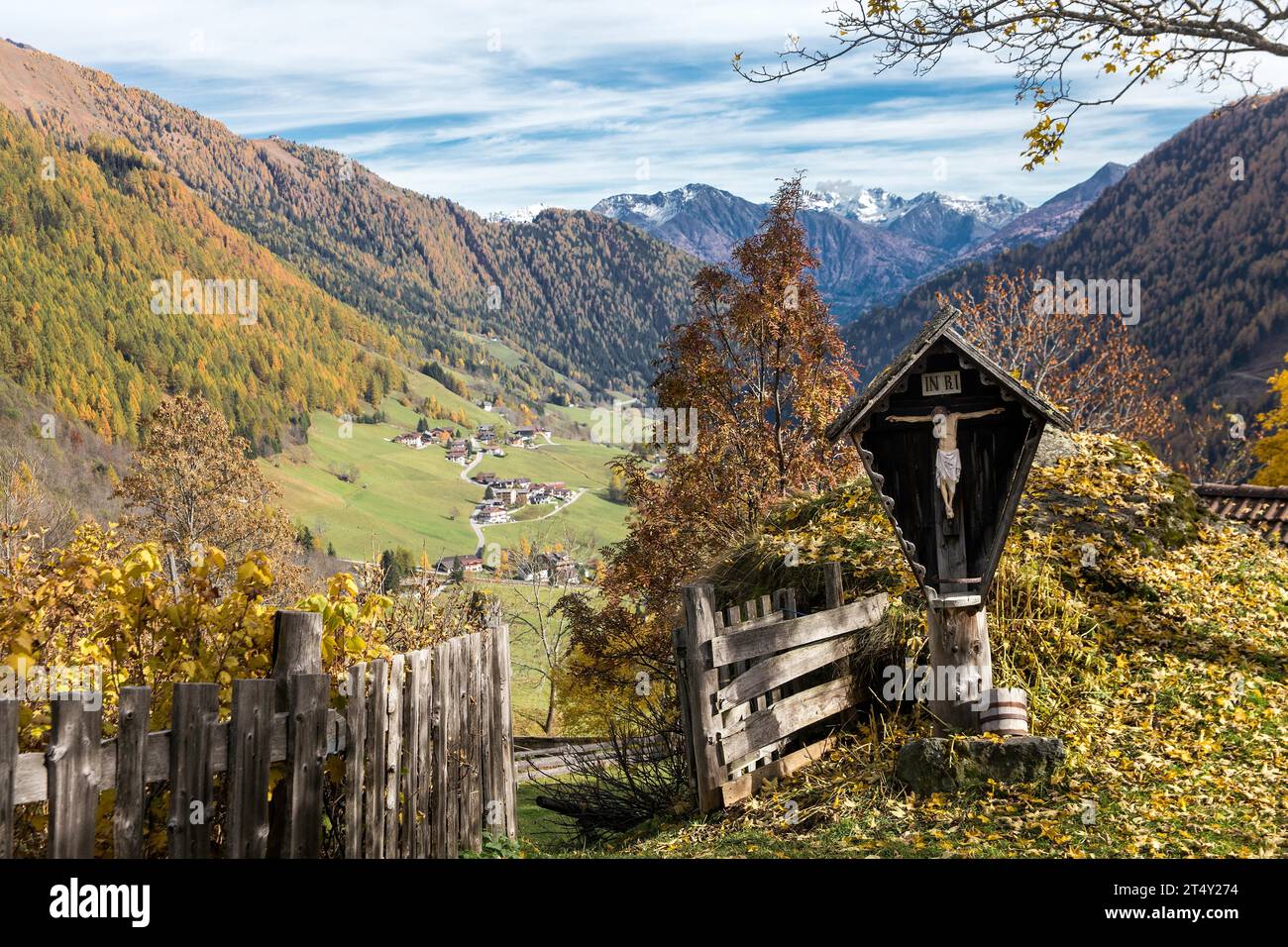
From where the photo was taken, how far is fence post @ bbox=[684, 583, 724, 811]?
23.6 feet

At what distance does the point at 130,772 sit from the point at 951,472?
212 inches

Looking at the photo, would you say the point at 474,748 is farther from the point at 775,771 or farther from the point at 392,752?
the point at 775,771

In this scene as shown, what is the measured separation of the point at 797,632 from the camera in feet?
26.4

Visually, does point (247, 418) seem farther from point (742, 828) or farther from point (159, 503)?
point (742, 828)

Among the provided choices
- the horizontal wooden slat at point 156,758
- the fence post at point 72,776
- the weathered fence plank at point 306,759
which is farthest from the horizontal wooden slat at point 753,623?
the fence post at point 72,776

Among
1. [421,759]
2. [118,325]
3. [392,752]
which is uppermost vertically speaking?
[118,325]

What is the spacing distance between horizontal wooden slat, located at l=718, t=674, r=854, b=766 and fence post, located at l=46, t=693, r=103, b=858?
4.36 metres

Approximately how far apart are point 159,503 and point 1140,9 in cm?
4124

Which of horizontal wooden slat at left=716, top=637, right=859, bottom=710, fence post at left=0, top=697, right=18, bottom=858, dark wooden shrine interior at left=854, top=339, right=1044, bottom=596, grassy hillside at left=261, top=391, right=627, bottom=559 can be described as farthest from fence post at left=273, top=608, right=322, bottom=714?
grassy hillside at left=261, top=391, right=627, bottom=559

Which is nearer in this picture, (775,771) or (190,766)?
(190,766)

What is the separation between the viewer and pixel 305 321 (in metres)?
195

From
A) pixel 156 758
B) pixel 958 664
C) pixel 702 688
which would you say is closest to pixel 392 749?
pixel 156 758

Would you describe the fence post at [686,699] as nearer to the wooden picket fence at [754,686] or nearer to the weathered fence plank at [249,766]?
the wooden picket fence at [754,686]
